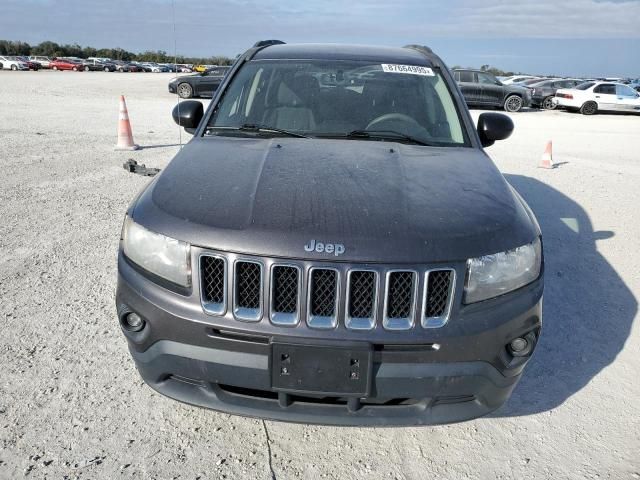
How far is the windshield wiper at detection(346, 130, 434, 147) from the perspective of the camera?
10.4 ft

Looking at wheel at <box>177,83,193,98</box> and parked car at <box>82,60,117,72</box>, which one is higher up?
parked car at <box>82,60,117,72</box>

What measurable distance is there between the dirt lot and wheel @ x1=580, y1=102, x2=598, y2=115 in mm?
18278

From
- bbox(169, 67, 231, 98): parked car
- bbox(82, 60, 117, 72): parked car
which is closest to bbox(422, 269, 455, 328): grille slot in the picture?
bbox(169, 67, 231, 98): parked car

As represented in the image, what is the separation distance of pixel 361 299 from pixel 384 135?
150 centimetres

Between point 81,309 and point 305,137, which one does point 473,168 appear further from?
point 81,309

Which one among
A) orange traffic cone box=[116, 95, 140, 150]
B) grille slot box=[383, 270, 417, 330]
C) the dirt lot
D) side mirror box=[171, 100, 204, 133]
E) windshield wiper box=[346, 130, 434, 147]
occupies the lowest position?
the dirt lot

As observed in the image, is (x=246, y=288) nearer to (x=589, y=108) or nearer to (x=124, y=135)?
(x=124, y=135)

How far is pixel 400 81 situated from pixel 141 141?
7842mm

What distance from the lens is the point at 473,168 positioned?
2.76 metres

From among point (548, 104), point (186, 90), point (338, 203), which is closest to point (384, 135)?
point (338, 203)

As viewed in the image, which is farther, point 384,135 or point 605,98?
point 605,98

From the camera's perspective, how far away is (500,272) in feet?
6.95

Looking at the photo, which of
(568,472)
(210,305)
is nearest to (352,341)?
(210,305)

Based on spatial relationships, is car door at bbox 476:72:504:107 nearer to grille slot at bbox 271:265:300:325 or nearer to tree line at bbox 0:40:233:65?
grille slot at bbox 271:265:300:325
